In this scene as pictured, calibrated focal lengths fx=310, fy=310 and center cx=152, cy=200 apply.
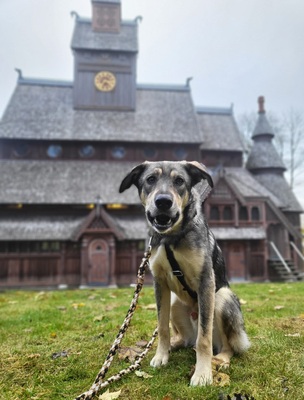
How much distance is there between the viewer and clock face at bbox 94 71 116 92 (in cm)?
2575

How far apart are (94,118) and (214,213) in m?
12.2

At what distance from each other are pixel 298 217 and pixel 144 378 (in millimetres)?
25341

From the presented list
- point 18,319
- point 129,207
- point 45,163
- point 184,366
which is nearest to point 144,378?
point 184,366

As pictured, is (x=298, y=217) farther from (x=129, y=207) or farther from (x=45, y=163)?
(x=45, y=163)

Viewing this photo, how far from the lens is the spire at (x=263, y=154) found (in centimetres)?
2650

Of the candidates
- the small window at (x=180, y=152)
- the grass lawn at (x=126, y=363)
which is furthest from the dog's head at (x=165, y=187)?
the small window at (x=180, y=152)

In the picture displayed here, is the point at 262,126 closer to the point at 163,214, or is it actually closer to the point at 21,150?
the point at 21,150

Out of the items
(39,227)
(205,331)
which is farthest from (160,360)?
(39,227)

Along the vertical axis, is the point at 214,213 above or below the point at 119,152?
below

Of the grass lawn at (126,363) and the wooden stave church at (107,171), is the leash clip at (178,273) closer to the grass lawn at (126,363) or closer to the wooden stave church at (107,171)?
the grass lawn at (126,363)

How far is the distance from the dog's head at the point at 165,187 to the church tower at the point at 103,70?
79.0ft

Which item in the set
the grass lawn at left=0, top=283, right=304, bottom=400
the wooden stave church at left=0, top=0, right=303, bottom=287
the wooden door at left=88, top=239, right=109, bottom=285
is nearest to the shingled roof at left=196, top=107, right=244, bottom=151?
the wooden stave church at left=0, top=0, right=303, bottom=287

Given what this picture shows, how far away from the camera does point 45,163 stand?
906 inches

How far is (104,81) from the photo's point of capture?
2583 cm
